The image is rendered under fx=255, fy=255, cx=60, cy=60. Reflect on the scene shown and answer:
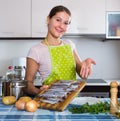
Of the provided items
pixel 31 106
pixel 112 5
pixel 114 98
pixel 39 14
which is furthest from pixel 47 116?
pixel 112 5

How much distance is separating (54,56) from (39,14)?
4.53ft

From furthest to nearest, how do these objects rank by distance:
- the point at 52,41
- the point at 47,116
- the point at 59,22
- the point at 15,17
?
the point at 15,17 → the point at 52,41 → the point at 59,22 → the point at 47,116

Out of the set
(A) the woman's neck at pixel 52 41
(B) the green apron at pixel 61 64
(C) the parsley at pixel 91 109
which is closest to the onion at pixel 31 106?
(C) the parsley at pixel 91 109

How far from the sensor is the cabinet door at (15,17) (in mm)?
2729

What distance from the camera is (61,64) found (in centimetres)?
147

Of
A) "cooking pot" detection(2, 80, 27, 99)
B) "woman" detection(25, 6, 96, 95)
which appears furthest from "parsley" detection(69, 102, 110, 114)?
"woman" detection(25, 6, 96, 95)

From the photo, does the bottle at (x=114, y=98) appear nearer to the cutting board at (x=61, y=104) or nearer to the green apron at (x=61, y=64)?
the cutting board at (x=61, y=104)

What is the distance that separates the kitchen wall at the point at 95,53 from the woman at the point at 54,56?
147cm

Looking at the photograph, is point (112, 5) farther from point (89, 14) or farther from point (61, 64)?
point (61, 64)

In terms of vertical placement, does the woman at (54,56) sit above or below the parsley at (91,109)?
above

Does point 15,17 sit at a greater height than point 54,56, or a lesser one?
greater

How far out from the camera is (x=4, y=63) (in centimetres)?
296

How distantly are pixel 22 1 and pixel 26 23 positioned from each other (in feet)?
0.78

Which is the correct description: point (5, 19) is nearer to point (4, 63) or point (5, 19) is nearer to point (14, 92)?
point (4, 63)
